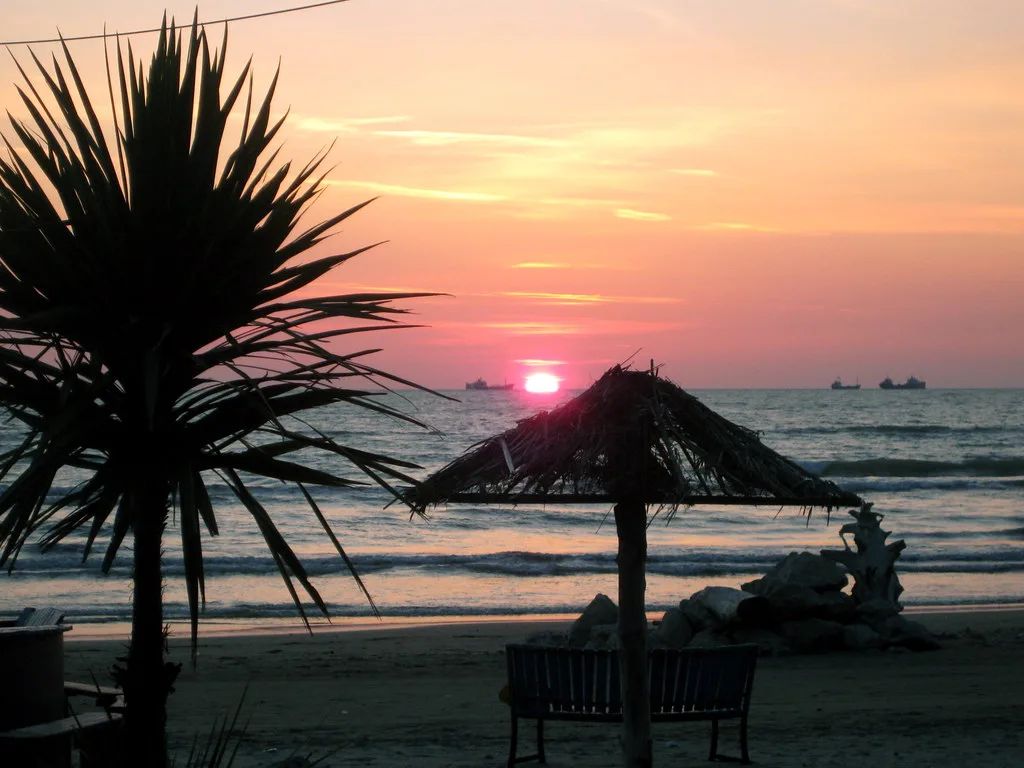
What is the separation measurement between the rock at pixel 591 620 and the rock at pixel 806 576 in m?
1.48

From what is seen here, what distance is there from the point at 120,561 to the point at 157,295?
17.7 metres

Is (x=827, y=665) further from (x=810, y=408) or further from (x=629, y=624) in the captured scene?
(x=810, y=408)

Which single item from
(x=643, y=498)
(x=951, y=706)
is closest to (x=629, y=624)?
(x=643, y=498)

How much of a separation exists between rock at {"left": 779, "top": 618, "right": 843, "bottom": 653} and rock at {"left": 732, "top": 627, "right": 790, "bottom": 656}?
0.09 m

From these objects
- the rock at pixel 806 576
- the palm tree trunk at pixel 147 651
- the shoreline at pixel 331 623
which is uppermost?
the palm tree trunk at pixel 147 651

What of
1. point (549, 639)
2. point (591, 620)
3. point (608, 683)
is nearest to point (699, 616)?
point (591, 620)

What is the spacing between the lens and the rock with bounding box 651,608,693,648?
407 inches

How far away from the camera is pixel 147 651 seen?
13.5 ft

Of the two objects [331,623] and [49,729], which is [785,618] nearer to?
[331,623]

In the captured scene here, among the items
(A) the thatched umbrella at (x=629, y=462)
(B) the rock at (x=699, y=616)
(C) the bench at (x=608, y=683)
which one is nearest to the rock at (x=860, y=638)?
(B) the rock at (x=699, y=616)

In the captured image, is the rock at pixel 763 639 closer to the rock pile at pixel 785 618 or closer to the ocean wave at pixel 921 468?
the rock pile at pixel 785 618

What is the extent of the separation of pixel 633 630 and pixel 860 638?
6453mm

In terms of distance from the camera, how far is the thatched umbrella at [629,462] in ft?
16.2

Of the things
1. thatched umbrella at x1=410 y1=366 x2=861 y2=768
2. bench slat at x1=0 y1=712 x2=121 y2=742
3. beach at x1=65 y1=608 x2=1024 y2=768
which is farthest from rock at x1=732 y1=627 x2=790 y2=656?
bench slat at x1=0 y1=712 x2=121 y2=742
